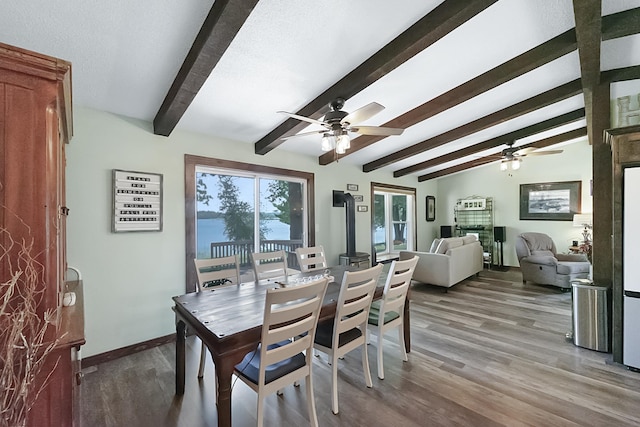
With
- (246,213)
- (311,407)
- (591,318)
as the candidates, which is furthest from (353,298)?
(591,318)

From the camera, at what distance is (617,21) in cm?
223

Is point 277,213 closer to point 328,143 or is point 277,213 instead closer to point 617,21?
point 328,143

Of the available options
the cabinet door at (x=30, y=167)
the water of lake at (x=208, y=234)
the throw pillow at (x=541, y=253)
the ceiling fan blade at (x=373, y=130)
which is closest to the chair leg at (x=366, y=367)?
the ceiling fan blade at (x=373, y=130)

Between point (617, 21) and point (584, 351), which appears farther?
point (584, 351)

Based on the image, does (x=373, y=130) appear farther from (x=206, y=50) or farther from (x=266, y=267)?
(x=266, y=267)

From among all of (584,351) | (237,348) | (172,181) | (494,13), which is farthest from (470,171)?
(237,348)

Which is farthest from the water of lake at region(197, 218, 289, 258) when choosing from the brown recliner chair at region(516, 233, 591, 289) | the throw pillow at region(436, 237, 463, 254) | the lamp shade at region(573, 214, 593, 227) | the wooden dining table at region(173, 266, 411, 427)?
the lamp shade at region(573, 214, 593, 227)

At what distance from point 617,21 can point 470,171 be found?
231 inches

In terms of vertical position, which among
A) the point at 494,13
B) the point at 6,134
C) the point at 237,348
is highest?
the point at 494,13

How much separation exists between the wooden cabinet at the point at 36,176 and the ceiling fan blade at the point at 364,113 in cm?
186

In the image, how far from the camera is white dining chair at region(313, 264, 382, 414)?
80.1 inches

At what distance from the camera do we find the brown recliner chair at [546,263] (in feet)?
16.3

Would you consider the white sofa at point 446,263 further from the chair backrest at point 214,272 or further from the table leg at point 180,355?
the table leg at point 180,355

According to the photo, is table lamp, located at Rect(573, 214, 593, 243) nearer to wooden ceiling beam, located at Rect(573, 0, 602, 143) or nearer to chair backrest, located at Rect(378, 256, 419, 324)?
wooden ceiling beam, located at Rect(573, 0, 602, 143)
